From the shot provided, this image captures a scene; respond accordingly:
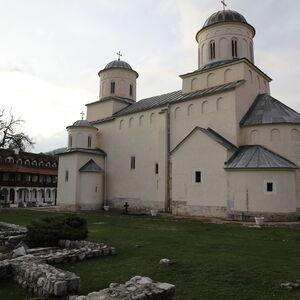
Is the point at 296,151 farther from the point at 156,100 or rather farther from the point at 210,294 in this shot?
the point at 210,294

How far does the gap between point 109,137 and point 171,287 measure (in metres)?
26.0

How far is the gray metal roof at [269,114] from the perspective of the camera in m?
20.4

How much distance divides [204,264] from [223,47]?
21776mm

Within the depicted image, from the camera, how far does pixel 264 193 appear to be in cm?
1844

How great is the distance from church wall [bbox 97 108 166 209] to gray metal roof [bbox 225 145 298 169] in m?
6.99

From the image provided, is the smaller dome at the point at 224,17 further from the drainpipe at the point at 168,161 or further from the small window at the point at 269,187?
the small window at the point at 269,187

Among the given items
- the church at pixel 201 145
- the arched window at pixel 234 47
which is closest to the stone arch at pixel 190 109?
the church at pixel 201 145

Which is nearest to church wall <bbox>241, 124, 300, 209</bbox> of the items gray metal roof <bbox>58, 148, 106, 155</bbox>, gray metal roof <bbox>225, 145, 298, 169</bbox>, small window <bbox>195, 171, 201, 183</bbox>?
gray metal roof <bbox>225, 145, 298, 169</bbox>

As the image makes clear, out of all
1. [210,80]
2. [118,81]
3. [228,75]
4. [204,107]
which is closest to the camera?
[204,107]

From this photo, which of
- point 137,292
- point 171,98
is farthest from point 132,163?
point 137,292

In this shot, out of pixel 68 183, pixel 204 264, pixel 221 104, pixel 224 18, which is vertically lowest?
pixel 204 264

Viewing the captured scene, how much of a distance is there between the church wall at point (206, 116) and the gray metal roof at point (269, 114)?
1160 millimetres

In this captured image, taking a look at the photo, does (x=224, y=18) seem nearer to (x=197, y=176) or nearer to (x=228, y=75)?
(x=228, y=75)

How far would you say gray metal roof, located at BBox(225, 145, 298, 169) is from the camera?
728 inches
